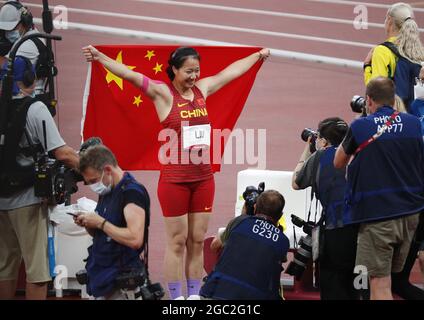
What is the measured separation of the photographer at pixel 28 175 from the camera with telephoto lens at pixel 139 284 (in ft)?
4.30

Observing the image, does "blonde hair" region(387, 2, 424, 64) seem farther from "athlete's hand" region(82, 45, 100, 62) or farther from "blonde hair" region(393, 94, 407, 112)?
"athlete's hand" region(82, 45, 100, 62)

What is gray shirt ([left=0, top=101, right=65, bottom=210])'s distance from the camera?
7.37 metres

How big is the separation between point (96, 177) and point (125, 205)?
0.25m

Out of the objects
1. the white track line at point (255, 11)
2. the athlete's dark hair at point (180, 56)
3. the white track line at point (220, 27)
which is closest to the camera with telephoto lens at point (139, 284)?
the athlete's dark hair at point (180, 56)

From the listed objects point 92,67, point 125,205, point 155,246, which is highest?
point 92,67

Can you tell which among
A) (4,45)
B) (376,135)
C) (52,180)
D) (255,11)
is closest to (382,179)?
(376,135)

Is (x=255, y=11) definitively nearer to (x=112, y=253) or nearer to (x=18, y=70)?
(x=18, y=70)

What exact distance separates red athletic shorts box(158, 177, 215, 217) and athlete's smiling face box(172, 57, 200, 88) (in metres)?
0.72

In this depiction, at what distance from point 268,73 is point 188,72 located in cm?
753

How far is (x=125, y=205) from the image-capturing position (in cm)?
637

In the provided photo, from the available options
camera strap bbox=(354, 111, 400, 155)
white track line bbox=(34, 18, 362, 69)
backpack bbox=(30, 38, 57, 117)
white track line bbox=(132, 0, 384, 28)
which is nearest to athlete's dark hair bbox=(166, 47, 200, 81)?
backpack bbox=(30, 38, 57, 117)

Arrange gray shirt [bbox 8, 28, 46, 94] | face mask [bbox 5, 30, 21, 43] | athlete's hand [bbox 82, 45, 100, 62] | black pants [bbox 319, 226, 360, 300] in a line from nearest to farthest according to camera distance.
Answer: black pants [bbox 319, 226, 360, 300] → athlete's hand [bbox 82, 45, 100, 62] → gray shirt [bbox 8, 28, 46, 94] → face mask [bbox 5, 30, 21, 43]

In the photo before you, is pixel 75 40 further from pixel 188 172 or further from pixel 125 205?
pixel 125 205

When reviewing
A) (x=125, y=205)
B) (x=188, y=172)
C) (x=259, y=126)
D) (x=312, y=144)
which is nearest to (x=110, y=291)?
(x=125, y=205)
